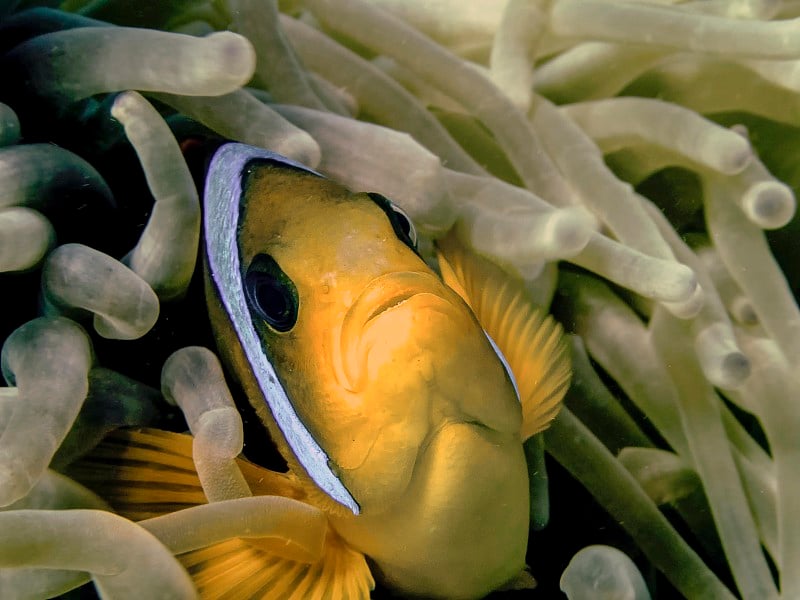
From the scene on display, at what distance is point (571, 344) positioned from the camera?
86cm

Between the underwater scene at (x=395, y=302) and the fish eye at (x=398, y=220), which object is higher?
the fish eye at (x=398, y=220)

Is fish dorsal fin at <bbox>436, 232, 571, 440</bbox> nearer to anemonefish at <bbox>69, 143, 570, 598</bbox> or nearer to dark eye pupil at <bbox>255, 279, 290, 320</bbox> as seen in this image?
anemonefish at <bbox>69, 143, 570, 598</bbox>

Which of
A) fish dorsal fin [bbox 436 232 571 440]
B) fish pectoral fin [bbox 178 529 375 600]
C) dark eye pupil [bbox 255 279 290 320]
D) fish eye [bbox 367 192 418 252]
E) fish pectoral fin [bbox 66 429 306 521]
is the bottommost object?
fish pectoral fin [bbox 178 529 375 600]

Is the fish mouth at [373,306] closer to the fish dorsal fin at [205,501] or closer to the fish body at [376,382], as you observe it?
the fish body at [376,382]

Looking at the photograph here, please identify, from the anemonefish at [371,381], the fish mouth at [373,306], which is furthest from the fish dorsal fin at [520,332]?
the fish mouth at [373,306]

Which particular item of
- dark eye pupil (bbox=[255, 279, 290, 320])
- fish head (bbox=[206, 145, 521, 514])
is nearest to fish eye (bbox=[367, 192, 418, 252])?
fish head (bbox=[206, 145, 521, 514])

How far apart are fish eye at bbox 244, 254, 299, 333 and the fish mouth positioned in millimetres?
59

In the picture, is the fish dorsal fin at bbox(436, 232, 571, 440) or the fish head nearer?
the fish head

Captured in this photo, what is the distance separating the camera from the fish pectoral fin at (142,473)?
0.67 meters

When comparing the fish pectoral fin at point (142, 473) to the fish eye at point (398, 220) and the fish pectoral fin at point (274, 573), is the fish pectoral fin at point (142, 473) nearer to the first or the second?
the fish pectoral fin at point (274, 573)

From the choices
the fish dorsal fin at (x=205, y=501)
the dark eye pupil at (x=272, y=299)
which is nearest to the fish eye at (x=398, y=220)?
Result: the dark eye pupil at (x=272, y=299)

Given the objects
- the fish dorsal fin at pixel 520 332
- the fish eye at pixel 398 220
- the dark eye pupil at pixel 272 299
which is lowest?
the fish dorsal fin at pixel 520 332

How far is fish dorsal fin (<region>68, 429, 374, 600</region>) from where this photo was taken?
0.66 m

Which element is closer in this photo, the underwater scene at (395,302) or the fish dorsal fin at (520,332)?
the underwater scene at (395,302)
